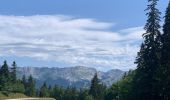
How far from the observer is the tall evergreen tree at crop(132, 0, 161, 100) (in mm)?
64188

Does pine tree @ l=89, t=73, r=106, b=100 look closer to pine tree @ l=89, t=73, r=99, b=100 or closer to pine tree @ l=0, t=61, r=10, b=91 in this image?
pine tree @ l=89, t=73, r=99, b=100

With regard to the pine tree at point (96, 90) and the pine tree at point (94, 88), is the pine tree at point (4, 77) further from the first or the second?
the pine tree at point (96, 90)

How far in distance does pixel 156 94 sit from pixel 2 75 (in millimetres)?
101526

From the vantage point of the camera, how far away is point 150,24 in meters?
66.9

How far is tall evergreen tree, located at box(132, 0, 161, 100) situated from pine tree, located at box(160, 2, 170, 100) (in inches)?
34.6

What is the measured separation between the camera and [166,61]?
63.3 meters

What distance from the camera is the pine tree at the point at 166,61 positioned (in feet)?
204

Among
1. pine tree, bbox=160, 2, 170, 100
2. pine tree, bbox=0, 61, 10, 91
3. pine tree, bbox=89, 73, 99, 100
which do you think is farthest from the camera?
pine tree, bbox=89, 73, 99, 100

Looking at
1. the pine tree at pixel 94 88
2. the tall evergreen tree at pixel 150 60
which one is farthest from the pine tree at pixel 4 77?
the tall evergreen tree at pixel 150 60

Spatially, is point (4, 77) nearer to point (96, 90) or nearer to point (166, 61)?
point (96, 90)

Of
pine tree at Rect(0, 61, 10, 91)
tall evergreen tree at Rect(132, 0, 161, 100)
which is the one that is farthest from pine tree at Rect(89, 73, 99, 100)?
tall evergreen tree at Rect(132, 0, 161, 100)

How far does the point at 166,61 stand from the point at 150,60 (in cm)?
264

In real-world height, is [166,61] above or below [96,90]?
above

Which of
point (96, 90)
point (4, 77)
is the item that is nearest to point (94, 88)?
point (96, 90)
